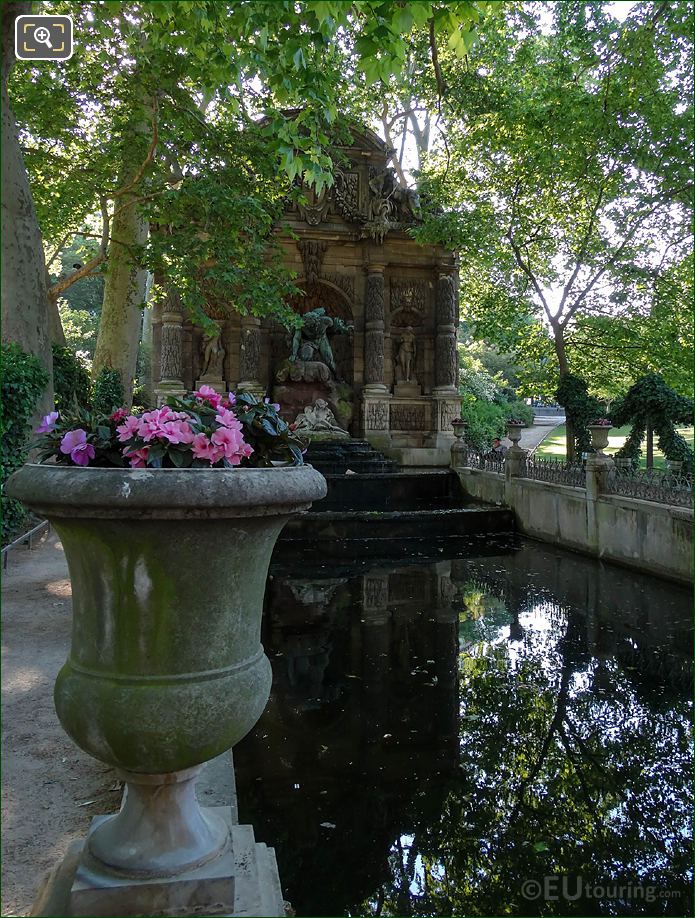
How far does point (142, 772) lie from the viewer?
2072 millimetres

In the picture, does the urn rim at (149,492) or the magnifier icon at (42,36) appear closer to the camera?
the urn rim at (149,492)

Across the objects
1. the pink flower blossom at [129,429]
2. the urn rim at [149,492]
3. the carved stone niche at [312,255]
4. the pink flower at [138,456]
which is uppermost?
the carved stone niche at [312,255]

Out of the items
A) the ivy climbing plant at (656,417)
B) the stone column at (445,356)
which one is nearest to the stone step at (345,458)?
the stone column at (445,356)

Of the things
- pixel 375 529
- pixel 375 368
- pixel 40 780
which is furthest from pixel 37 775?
pixel 375 368

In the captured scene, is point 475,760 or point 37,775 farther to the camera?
point 475,760

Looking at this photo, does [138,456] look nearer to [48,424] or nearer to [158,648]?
[48,424]

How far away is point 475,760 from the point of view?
4.00 meters

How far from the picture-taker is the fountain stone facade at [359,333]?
64.0 feet

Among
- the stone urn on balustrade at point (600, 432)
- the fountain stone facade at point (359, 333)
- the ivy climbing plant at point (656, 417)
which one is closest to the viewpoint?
the stone urn on balustrade at point (600, 432)

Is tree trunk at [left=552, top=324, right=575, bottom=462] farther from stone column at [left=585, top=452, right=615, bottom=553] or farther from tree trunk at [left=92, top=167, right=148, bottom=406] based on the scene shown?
tree trunk at [left=92, top=167, right=148, bottom=406]

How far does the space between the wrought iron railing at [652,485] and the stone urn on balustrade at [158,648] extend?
7.86 metres

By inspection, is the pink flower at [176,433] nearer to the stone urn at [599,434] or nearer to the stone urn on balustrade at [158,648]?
the stone urn on balustrade at [158,648]

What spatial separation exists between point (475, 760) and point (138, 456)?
297 cm

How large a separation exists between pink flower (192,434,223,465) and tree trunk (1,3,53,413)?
7.81 metres
